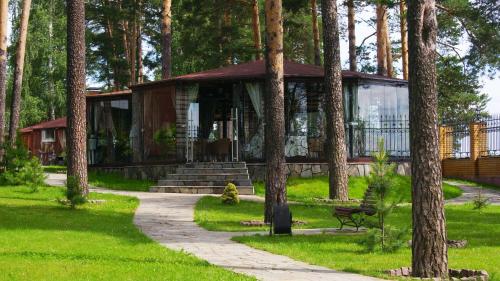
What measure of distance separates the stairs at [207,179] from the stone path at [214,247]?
10.6ft

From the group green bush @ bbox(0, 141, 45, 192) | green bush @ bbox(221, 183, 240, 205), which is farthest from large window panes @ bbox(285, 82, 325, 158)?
green bush @ bbox(0, 141, 45, 192)

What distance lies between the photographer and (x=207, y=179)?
19.8m

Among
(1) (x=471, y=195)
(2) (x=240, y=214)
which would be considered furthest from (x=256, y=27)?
(2) (x=240, y=214)

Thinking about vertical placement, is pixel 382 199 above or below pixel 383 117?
below

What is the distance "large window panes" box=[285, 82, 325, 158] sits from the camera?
21.5 metres

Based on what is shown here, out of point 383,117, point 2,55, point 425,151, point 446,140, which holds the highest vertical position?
point 2,55

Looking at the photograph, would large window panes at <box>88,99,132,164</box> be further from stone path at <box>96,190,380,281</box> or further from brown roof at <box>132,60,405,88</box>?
stone path at <box>96,190,380,281</box>

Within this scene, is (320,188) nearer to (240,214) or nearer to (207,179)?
(207,179)

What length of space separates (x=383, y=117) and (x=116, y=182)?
30.4 feet

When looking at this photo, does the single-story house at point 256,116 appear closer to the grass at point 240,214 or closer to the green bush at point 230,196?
the grass at point 240,214

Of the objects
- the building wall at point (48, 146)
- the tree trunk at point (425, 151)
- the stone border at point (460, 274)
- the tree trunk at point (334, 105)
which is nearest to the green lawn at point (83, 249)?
the stone border at point (460, 274)

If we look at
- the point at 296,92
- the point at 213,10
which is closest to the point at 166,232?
the point at 296,92

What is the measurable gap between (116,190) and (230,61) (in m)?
15.3

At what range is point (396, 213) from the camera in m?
14.7
